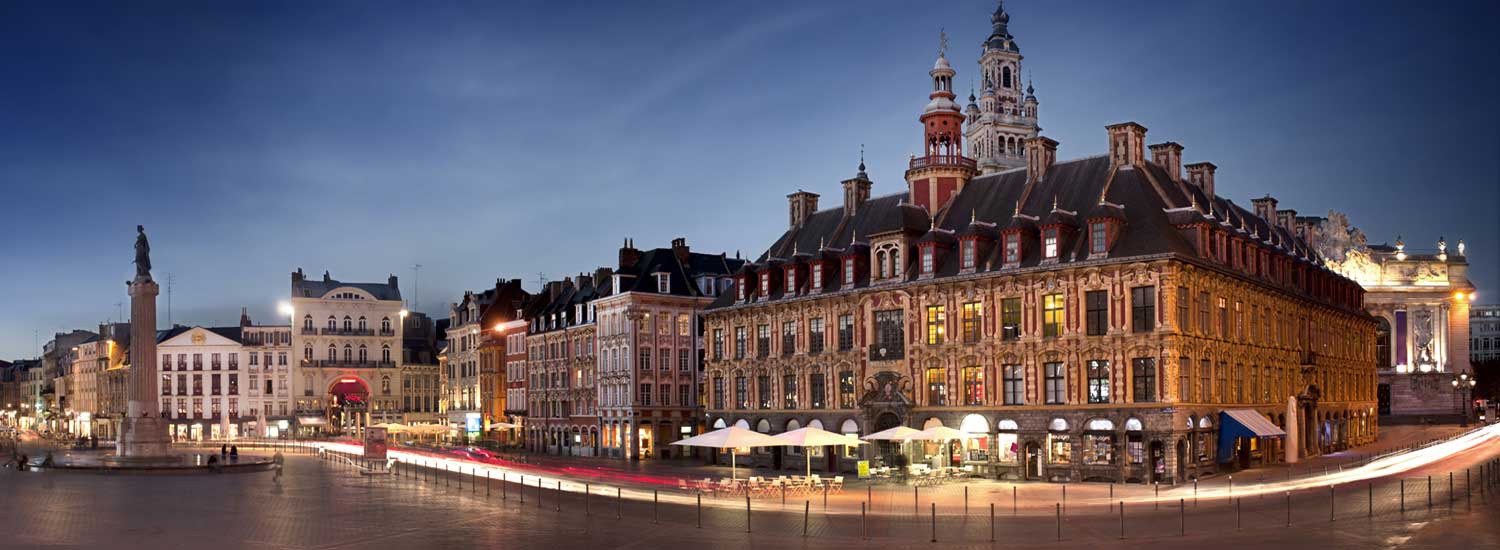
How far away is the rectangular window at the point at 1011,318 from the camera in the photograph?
2293 inches

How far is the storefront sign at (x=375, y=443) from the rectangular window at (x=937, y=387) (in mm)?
25728

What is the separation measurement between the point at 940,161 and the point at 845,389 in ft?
41.4

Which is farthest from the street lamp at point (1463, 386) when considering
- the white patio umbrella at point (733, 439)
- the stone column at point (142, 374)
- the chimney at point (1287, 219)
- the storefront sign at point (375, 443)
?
the stone column at point (142, 374)

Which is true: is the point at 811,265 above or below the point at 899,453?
above

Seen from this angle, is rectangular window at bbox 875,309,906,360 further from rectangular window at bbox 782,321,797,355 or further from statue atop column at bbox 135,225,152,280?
statue atop column at bbox 135,225,152,280

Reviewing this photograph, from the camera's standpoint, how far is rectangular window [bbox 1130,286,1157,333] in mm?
53469

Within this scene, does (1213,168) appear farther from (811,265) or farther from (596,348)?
(596,348)

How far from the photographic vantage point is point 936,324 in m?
62.0

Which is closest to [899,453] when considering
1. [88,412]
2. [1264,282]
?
[1264,282]

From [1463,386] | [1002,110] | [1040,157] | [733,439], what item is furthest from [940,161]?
[1002,110]

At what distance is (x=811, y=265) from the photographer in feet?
230

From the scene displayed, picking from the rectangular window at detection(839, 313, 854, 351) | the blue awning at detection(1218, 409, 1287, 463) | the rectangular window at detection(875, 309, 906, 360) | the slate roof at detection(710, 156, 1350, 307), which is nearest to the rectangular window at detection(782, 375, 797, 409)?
the rectangular window at detection(839, 313, 854, 351)

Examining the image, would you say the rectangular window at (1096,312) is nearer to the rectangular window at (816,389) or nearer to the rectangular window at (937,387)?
the rectangular window at (937,387)

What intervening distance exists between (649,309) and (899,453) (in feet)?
92.8
